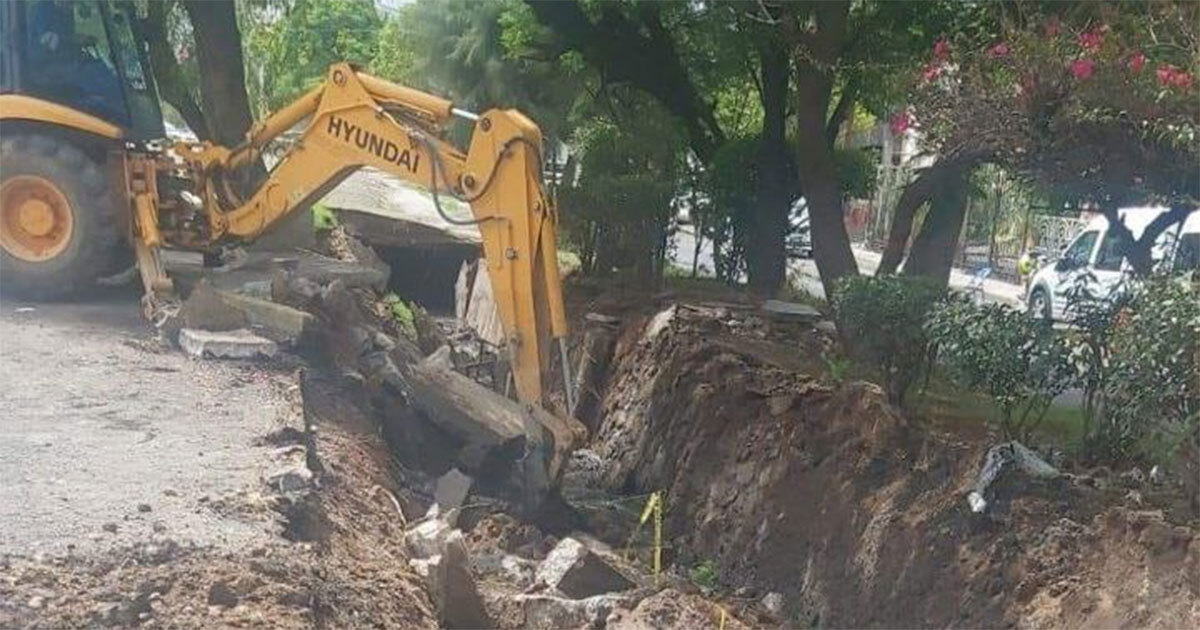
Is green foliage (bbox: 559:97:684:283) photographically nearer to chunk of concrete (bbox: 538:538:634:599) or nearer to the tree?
the tree

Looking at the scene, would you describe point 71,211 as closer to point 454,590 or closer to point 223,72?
point 223,72

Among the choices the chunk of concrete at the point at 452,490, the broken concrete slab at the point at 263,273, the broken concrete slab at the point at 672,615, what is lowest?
the broken concrete slab at the point at 672,615

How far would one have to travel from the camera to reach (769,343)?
1266 centimetres

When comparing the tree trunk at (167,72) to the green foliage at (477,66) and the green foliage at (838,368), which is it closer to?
the green foliage at (477,66)

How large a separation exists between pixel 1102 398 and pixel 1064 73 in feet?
6.71

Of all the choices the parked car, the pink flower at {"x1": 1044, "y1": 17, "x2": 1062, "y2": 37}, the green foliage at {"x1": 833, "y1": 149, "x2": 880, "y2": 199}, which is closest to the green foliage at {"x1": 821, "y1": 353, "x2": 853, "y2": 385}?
the pink flower at {"x1": 1044, "y1": 17, "x2": 1062, "y2": 37}

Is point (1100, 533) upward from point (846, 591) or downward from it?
upward

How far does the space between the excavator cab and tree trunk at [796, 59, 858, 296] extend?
19.1 feet

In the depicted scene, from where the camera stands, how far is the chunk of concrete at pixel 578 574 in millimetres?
7676

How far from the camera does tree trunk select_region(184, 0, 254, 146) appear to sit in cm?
1485

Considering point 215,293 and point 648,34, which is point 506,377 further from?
point 648,34

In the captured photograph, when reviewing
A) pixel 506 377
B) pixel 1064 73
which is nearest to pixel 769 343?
pixel 506 377

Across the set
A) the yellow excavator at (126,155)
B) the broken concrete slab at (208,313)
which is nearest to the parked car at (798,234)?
the yellow excavator at (126,155)

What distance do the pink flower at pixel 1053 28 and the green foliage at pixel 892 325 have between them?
188 centimetres
